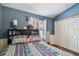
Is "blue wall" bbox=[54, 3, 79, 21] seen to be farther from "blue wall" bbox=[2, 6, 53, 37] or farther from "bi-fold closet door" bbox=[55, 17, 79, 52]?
"blue wall" bbox=[2, 6, 53, 37]

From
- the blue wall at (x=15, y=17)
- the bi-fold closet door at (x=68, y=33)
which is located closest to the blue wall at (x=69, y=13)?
the bi-fold closet door at (x=68, y=33)

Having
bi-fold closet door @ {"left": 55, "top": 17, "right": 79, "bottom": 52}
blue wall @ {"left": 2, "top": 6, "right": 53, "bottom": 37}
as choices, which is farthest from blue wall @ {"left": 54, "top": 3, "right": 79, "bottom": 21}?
blue wall @ {"left": 2, "top": 6, "right": 53, "bottom": 37}

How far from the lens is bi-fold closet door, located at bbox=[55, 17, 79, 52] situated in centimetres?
236

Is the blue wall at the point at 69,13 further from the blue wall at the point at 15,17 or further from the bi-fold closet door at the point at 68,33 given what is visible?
the blue wall at the point at 15,17

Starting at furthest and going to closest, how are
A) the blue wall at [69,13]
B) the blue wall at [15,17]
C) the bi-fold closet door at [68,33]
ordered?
1. the bi-fold closet door at [68,33]
2. the blue wall at [69,13]
3. the blue wall at [15,17]

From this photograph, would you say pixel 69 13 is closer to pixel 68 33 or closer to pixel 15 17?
pixel 68 33

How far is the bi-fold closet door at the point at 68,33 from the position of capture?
2359mm

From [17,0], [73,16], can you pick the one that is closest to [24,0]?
[17,0]

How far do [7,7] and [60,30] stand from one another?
128 centimetres

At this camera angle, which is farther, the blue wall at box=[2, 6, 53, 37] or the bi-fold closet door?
the bi-fold closet door

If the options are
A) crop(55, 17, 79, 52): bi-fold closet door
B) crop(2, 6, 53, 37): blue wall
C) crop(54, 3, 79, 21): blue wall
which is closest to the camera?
crop(2, 6, 53, 37): blue wall

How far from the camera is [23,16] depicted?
7.21 feet

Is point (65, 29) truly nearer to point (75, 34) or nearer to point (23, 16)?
point (75, 34)

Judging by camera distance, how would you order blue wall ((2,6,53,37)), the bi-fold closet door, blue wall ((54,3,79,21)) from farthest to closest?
the bi-fold closet door < blue wall ((54,3,79,21)) < blue wall ((2,6,53,37))
